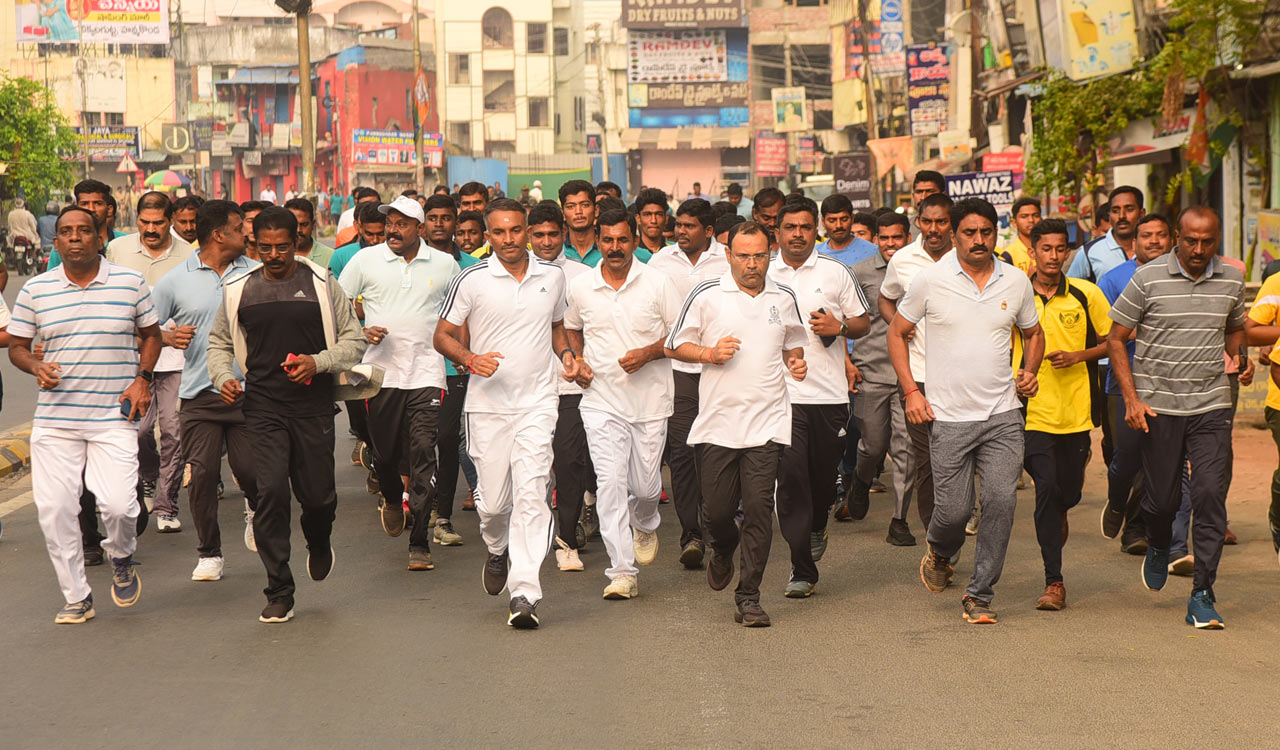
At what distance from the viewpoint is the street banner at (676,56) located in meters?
80.2

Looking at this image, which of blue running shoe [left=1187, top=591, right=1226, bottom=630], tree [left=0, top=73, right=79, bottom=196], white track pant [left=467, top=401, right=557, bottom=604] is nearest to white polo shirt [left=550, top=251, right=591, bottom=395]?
white track pant [left=467, top=401, right=557, bottom=604]

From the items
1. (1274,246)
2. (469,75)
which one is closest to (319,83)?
(469,75)

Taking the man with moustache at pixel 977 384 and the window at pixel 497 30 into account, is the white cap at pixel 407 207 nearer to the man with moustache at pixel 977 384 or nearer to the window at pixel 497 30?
the man with moustache at pixel 977 384

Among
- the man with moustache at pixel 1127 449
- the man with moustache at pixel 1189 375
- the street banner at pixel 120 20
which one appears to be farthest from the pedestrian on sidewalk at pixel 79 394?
the street banner at pixel 120 20

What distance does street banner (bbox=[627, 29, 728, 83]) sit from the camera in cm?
8025

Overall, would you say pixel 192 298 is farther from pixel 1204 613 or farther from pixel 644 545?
pixel 1204 613

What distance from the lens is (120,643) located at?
23.1 ft

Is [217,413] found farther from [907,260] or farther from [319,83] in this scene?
[319,83]

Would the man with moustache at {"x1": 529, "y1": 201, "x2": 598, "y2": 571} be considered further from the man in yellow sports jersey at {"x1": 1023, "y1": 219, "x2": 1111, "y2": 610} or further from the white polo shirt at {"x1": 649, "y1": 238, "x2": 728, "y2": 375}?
the man in yellow sports jersey at {"x1": 1023, "y1": 219, "x2": 1111, "y2": 610}

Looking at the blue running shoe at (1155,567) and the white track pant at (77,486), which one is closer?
the white track pant at (77,486)

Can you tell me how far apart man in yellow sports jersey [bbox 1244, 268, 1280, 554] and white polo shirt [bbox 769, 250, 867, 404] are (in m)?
1.97

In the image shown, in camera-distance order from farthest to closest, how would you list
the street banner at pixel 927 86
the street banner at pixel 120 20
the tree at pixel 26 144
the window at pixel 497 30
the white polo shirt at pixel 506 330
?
the window at pixel 497 30 → the street banner at pixel 120 20 → the tree at pixel 26 144 → the street banner at pixel 927 86 → the white polo shirt at pixel 506 330

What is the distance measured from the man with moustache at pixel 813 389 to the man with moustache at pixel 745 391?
31cm

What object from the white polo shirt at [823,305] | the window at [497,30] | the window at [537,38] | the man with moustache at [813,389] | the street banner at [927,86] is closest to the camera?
the man with moustache at [813,389]
